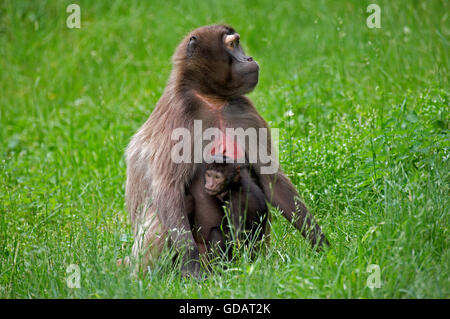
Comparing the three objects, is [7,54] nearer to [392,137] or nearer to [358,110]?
[358,110]

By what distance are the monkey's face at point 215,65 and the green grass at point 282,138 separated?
1.17 m

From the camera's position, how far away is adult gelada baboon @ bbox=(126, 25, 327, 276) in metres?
4.64

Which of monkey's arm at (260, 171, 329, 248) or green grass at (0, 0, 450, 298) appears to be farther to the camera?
monkey's arm at (260, 171, 329, 248)

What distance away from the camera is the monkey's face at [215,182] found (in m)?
4.62

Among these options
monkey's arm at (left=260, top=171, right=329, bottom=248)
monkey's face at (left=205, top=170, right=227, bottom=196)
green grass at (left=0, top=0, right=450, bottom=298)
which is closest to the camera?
green grass at (left=0, top=0, right=450, bottom=298)

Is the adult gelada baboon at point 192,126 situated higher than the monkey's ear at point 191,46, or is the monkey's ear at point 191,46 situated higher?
the monkey's ear at point 191,46

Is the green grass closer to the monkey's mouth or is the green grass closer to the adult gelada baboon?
the adult gelada baboon

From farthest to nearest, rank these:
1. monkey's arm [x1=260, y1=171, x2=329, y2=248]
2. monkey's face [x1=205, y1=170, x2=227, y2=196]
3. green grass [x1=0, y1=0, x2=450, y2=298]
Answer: monkey's arm [x1=260, y1=171, x2=329, y2=248], monkey's face [x1=205, y1=170, x2=227, y2=196], green grass [x1=0, y1=0, x2=450, y2=298]

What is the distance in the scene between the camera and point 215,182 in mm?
4637

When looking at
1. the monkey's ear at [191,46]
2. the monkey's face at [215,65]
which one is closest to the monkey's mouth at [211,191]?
the monkey's face at [215,65]

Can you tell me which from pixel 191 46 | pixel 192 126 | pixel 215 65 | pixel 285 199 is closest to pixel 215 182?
pixel 192 126

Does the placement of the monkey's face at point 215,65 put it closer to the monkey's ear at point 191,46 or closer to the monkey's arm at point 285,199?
the monkey's ear at point 191,46

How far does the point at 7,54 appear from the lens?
939cm

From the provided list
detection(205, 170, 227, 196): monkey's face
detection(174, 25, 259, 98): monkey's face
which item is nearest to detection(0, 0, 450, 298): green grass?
detection(205, 170, 227, 196): monkey's face
